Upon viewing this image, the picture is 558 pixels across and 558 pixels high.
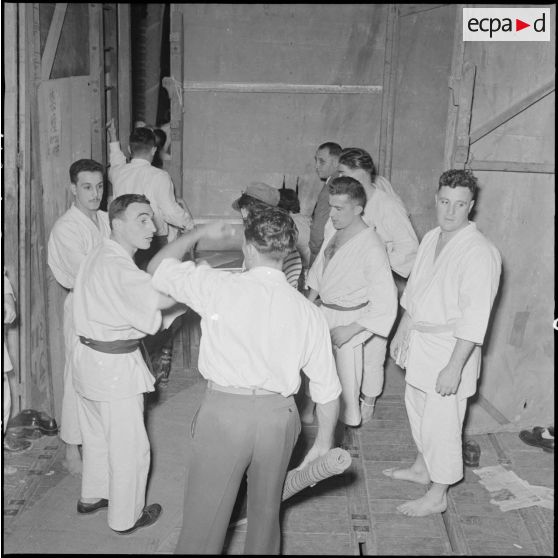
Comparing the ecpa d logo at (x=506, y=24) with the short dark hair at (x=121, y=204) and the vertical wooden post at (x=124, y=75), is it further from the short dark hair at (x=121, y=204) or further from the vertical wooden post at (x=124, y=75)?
the vertical wooden post at (x=124, y=75)

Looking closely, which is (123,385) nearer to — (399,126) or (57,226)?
(57,226)

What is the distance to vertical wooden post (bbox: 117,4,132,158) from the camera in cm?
936

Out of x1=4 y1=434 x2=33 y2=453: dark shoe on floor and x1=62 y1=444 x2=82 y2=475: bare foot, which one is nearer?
x1=62 y1=444 x2=82 y2=475: bare foot

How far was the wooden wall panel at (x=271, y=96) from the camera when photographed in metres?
8.20

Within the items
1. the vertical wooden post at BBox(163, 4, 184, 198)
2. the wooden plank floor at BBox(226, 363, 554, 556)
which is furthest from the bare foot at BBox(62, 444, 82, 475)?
the vertical wooden post at BBox(163, 4, 184, 198)

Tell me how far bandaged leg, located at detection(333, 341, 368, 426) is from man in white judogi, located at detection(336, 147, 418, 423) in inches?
16.2

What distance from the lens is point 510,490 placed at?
4.86 m

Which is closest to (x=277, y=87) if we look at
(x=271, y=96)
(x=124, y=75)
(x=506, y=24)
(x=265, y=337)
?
(x=271, y=96)

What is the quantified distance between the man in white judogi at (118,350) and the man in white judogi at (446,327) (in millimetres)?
1731

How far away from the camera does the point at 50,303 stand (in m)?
5.59

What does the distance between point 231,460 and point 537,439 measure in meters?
3.18

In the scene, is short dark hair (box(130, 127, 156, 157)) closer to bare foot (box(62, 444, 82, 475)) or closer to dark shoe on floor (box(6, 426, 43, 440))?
dark shoe on floor (box(6, 426, 43, 440))

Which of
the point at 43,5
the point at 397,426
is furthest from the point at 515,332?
the point at 43,5

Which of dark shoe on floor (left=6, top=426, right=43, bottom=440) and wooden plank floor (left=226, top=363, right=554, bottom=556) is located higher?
dark shoe on floor (left=6, top=426, right=43, bottom=440)
